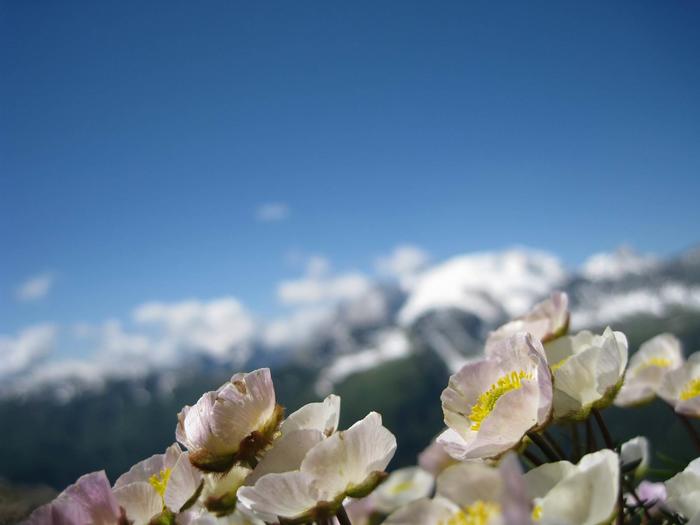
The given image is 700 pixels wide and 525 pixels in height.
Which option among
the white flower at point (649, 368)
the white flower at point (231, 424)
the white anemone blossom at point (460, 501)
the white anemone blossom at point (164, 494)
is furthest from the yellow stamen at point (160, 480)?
the white flower at point (649, 368)

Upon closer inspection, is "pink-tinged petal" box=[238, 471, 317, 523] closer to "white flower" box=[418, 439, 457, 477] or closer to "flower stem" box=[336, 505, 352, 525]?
"flower stem" box=[336, 505, 352, 525]

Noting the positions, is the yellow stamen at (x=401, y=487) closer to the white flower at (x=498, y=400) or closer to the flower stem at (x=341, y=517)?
the white flower at (x=498, y=400)

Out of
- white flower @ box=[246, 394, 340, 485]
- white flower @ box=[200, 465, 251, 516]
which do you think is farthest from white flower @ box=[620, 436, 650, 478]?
white flower @ box=[200, 465, 251, 516]

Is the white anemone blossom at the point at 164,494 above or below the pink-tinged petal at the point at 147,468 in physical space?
below

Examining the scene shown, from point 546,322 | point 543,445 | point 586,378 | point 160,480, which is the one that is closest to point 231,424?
point 160,480

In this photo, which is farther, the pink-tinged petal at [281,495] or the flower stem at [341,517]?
the flower stem at [341,517]

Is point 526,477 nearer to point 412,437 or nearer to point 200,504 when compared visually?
point 200,504

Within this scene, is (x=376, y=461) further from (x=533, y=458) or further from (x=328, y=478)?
(x=533, y=458)
